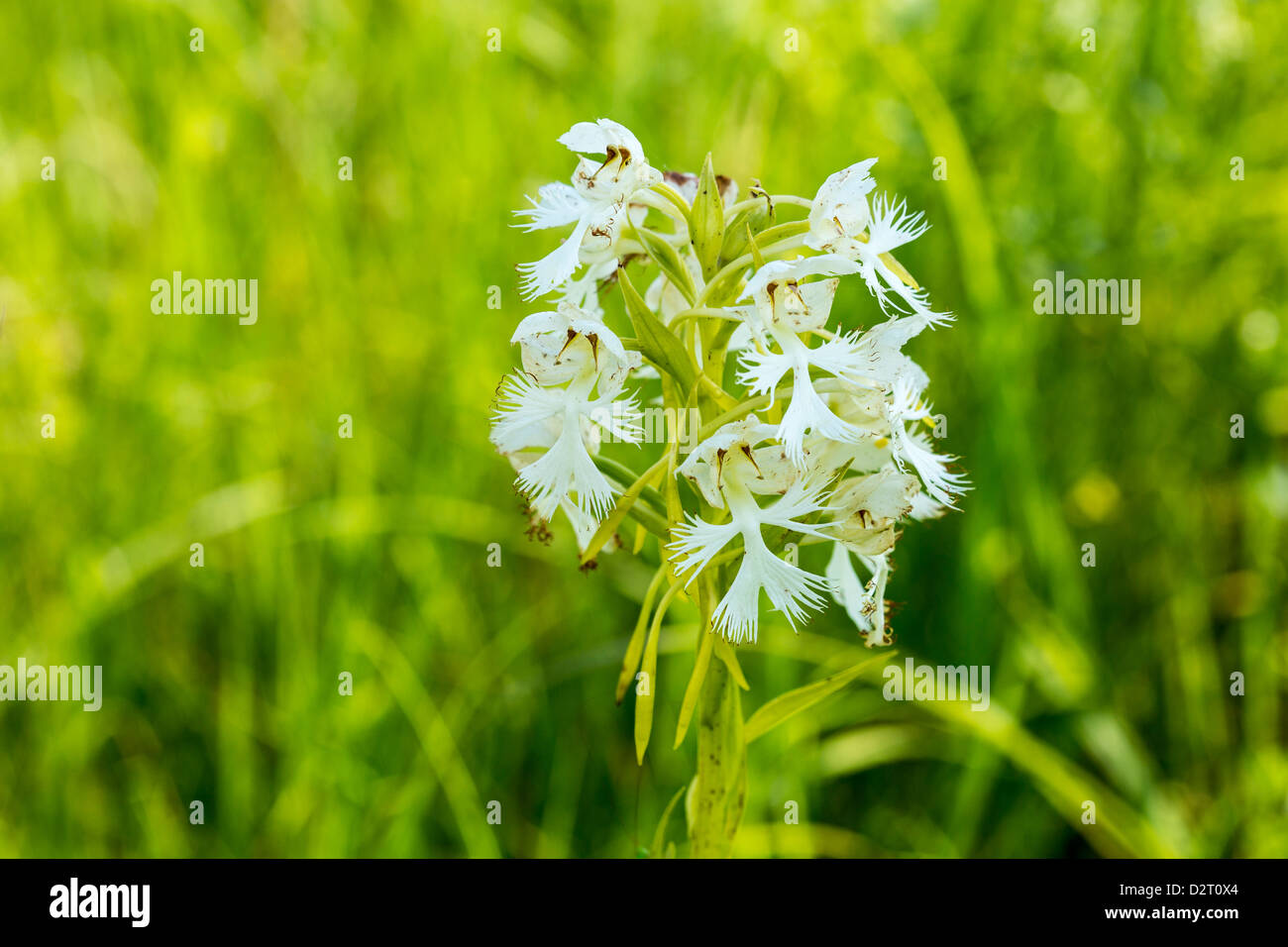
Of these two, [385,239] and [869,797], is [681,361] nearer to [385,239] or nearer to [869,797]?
[869,797]

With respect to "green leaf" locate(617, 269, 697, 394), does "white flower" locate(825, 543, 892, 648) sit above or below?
below

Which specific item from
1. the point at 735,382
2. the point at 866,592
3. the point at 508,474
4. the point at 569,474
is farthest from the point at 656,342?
the point at 508,474

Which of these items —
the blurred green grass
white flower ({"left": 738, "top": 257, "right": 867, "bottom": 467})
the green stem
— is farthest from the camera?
the blurred green grass

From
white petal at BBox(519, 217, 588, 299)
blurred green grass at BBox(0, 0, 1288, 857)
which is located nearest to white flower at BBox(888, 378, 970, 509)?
white petal at BBox(519, 217, 588, 299)

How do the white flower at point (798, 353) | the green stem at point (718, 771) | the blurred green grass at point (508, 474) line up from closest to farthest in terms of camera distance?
the white flower at point (798, 353)
the green stem at point (718, 771)
the blurred green grass at point (508, 474)

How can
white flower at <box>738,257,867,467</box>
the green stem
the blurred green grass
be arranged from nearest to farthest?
1. white flower at <box>738,257,867,467</box>
2. the green stem
3. the blurred green grass

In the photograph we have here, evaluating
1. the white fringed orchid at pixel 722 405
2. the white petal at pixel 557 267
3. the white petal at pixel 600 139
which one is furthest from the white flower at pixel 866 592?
the white petal at pixel 600 139

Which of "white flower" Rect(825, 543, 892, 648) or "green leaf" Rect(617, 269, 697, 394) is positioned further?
"white flower" Rect(825, 543, 892, 648)

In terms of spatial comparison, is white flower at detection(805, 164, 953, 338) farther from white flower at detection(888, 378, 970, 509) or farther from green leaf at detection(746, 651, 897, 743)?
green leaf at detection(746, 651, 897, 743)

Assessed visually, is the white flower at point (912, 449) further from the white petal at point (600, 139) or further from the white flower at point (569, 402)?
the white petal at point (600, 139)
